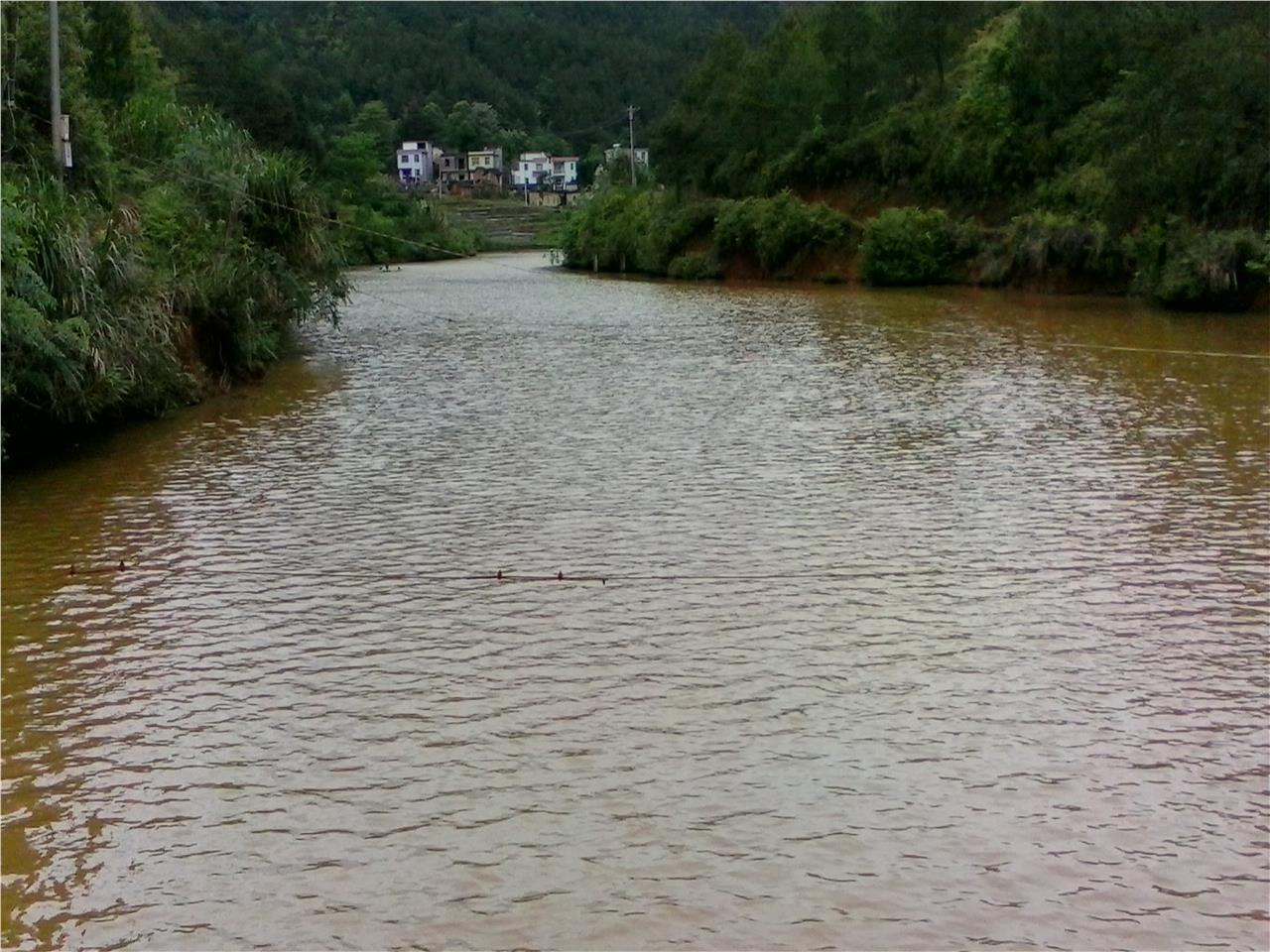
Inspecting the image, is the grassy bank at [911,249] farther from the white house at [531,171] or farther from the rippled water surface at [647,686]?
the white house at [531,171]

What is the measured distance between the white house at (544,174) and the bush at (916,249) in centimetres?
9341

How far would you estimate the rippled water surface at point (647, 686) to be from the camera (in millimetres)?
5773

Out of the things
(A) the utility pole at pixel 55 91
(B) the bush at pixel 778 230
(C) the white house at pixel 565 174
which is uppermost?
(C) the white house at pixel 565 174

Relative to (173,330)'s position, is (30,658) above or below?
below

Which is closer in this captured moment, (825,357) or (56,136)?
(56,136)

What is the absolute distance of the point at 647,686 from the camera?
8.18 metres

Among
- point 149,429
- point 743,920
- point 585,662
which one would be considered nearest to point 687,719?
point 585,662

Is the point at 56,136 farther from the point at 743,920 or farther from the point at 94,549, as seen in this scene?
the point at 743,920

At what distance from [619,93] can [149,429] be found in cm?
14534

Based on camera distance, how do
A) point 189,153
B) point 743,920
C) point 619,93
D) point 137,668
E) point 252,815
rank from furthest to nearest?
1. point 619,93
2. point 189,153
3. point 137,668
4. point 252,815
5. point 743,920

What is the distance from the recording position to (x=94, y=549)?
11375 mm

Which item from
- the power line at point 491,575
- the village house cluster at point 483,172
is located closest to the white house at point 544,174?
the village house cluster at point 483,172

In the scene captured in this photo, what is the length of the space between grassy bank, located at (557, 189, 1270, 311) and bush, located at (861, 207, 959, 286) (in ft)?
0.10

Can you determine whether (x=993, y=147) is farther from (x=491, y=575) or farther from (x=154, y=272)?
(x=491, y=575)
